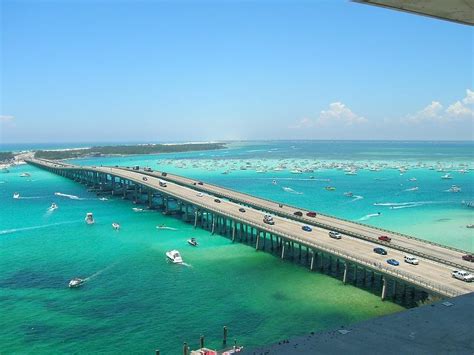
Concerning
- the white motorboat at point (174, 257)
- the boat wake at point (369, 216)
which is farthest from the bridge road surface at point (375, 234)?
the white motorboat at point (174, 257)

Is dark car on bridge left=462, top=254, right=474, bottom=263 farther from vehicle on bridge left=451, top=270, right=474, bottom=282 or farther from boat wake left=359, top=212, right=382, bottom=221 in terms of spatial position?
boat wake left=359, top=212, right=382, bottom=221

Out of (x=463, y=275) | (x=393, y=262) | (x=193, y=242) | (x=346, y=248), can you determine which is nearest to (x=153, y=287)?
(x=193, y=242)

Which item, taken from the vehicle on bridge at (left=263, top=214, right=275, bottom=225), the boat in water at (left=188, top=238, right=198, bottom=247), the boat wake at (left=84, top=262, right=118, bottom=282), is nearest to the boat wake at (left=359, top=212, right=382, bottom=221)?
the vehicle on bridge at (left=263, top=214, right=275, bottom=225)

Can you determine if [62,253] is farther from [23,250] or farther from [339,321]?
[339,321]

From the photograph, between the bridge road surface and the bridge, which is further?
the bridge road surface

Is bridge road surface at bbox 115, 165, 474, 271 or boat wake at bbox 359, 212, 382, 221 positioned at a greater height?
bridge road surface at bbox 115, 165, 474, 271

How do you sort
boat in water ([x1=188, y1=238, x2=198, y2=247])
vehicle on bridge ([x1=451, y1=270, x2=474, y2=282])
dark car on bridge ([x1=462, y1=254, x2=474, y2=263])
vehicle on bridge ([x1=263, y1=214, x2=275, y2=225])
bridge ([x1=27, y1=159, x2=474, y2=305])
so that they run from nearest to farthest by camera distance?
vehicle on bridge ([x1=451, y1=270, x2=474, y2=282]), bridge ([x1=27, y1=159, x2=474, y2=305]), dark car on bridge ([x1=462, y1=254, x2=474, y2=263]), boat in water ([x1=188, y1=238, x2=198, y2=247]), vehicle on bridge ([x1=263, y1=214, x2=275, y2=225])

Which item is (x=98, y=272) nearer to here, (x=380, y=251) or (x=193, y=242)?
(x=193, y=242)

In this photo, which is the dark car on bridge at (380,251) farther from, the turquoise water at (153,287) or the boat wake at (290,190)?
the boat wake at (290,190)

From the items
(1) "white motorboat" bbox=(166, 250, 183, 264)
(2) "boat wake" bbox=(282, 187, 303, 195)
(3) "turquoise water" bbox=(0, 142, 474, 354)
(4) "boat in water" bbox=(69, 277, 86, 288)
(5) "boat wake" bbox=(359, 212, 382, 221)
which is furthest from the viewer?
(2) "boat wake" bbox=(282, 187, 303, 195)
